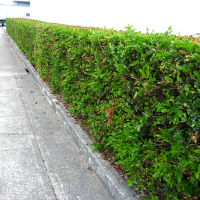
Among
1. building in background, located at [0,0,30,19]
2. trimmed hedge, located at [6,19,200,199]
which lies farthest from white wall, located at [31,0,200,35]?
building in background, located at [0,0,30,19]

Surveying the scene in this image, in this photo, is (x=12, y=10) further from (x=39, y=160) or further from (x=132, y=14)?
(x=39, y=160)

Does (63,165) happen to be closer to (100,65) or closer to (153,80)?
(100,65)

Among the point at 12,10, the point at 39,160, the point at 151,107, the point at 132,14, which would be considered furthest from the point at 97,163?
the point at 12,10

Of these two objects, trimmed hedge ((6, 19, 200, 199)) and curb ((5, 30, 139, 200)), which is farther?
curb ((5, 30, 139, 200))

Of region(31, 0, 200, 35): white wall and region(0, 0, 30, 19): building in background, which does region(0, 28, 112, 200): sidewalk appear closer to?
region(31, 0, 200, 35): white wall

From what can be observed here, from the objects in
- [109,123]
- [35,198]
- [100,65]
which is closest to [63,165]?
[35,198]

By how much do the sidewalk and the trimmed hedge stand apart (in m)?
0.57

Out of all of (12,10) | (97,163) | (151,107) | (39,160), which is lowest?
(39,160)

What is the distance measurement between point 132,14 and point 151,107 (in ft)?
13.7

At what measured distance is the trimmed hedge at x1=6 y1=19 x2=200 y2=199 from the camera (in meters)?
2.05

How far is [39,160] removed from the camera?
376 centimetres

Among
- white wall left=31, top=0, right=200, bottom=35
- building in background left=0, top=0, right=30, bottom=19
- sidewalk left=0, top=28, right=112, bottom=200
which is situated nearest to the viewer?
sidewalk left=0, top=28, right=112, bottom=200

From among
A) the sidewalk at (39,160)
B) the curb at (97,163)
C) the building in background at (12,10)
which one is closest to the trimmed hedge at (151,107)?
the curb at (97,163)

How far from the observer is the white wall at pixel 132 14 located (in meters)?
4.59
